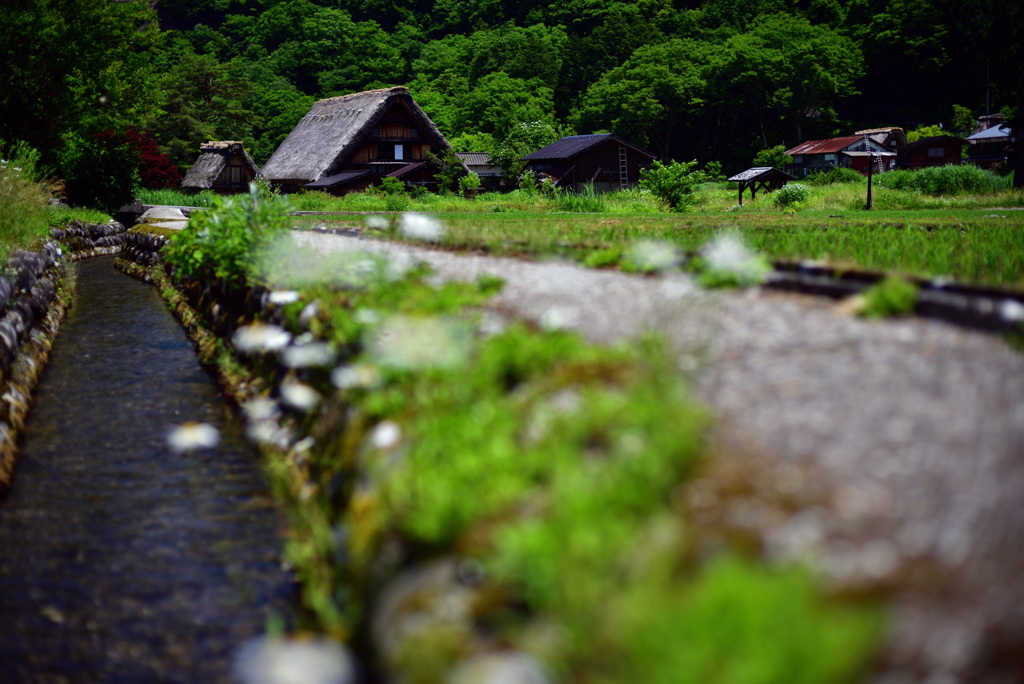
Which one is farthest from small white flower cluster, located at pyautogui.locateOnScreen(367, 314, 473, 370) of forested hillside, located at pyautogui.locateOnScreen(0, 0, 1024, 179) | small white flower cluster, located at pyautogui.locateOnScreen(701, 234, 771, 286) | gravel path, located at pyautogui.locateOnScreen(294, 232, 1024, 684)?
forested hillside, located at pyautogui.locateOnScreen(0, 0, 1024, 179)

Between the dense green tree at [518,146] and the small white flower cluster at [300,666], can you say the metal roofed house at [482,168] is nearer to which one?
the dense green tree at [518,146]

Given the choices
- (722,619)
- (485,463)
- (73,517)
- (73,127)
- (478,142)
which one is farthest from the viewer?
(478,142)

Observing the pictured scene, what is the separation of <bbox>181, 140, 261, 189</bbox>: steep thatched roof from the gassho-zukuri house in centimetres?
209

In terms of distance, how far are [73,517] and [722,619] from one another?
455 cm

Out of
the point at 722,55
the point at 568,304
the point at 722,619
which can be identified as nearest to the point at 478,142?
the point at 722,55

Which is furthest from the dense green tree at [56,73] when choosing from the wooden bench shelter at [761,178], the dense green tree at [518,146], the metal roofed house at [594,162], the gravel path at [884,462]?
the gravel path at [884,462]

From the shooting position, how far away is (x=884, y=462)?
261cm

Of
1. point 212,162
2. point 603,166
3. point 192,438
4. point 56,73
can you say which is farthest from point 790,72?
point 192,438

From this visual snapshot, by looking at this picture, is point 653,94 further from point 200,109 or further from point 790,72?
point 200,109

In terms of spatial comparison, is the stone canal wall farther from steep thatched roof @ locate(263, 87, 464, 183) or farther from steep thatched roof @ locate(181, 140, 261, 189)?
steep thatched roof @ locate(181, 140, 261, 189)

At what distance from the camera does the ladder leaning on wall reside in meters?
45.0

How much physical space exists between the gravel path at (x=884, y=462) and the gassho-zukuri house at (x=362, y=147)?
37.6 metres

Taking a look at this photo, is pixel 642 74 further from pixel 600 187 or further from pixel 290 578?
pixel 290 578

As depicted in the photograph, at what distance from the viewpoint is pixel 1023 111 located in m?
31.6
